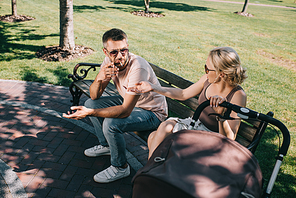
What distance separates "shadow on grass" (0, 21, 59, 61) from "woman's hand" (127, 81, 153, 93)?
5.75m

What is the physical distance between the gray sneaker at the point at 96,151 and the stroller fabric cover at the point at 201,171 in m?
1.81

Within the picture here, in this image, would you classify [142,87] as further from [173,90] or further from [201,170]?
[201,170]

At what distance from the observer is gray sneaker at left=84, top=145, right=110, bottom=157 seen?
11.4 ft

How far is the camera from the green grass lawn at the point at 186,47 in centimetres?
509

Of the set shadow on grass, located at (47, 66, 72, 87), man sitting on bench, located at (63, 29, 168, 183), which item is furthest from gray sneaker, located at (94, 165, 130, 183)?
shadow on grass, located at (47, 66, 72, 87)

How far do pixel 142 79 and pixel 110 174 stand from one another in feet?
4.45

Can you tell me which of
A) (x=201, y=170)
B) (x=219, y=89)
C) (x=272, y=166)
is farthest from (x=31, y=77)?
(x=272, y=166)

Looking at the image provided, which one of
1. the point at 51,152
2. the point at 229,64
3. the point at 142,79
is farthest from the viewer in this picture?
the point at 51,152

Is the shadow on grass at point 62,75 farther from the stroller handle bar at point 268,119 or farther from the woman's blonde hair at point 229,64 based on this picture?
the stroller handle bar at point 268,119

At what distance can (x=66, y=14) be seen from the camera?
7109mm

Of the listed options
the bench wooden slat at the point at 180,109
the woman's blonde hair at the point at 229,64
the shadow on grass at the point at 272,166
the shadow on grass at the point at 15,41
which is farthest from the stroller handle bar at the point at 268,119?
the shadow on grass at the point at 15,41

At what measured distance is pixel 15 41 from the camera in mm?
8555

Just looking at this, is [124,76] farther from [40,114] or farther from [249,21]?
[249,21]

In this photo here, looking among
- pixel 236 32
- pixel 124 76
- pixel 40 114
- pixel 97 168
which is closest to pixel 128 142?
pixel 97 168
